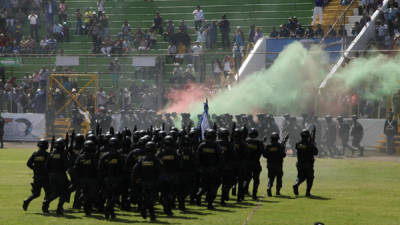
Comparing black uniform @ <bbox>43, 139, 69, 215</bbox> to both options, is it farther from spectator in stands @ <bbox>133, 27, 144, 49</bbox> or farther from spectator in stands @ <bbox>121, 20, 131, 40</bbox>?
spectator in stands @ <bbox>121, 20, 131, 40</bbox>

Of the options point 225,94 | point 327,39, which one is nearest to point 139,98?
point 225,94

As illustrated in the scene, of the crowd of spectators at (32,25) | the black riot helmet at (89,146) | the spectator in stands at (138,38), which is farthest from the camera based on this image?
the crowd of spectators at (32,25)

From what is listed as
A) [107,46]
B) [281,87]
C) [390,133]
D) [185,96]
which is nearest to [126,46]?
[107,46]

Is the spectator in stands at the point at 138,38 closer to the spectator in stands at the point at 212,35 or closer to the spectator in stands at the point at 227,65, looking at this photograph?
the spectator in stands at the point at 212,35

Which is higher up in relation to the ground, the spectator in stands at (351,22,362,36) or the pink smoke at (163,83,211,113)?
the spectator in stands at (351,22,362,36)

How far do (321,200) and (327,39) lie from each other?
18264 millimetres

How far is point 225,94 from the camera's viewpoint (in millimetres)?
36750

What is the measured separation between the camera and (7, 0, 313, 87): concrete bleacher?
4309cm

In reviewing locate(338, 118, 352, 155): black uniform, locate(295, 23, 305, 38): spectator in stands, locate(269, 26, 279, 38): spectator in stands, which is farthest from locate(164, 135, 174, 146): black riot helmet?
locate(269, 26, 279, 38): spectator in stands

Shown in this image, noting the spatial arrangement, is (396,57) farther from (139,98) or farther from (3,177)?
(3,177)

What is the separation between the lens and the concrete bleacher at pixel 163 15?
43094mm

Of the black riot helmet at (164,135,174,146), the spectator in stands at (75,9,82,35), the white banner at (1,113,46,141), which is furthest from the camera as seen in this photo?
the spectator in stands at (75,9,82,35)

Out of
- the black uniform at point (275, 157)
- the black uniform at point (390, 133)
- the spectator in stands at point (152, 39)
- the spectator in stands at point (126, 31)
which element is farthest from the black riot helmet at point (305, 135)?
the spectator in stands at point (126, 31)

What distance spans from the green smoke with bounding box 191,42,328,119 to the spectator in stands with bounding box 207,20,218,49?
4.29 metres
